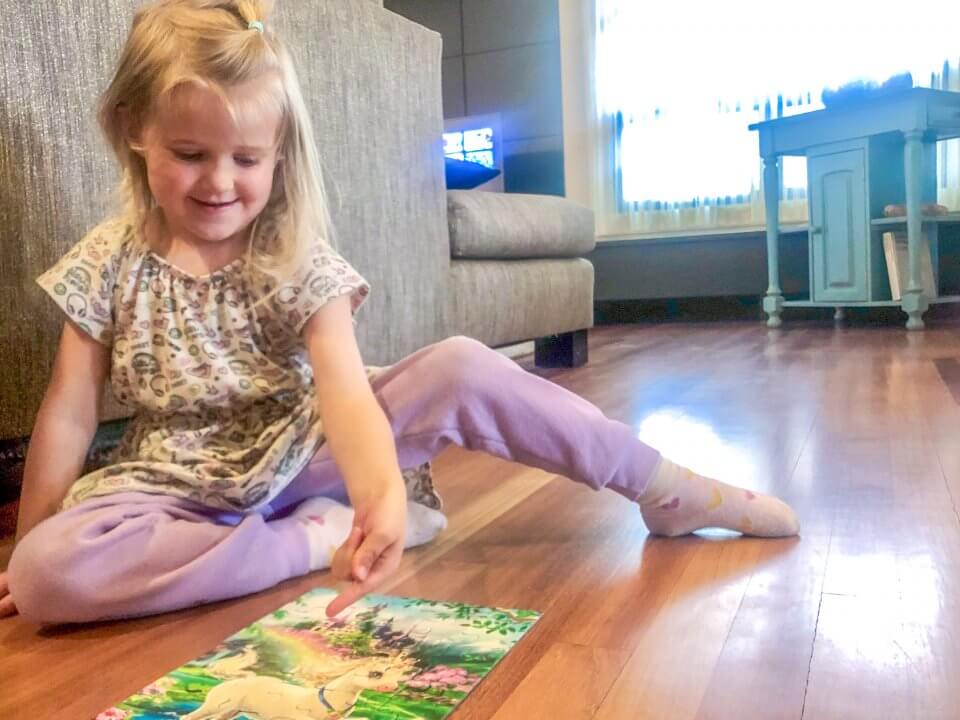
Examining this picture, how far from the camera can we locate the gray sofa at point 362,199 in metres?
0.87

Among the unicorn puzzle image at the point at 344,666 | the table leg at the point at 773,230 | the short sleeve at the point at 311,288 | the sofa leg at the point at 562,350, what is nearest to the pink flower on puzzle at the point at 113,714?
the unicorn puzzle image at the point at 344,666

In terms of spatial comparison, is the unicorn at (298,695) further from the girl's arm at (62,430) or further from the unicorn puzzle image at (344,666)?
the girl's arm at (62,430)

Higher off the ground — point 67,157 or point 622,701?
point 67,157

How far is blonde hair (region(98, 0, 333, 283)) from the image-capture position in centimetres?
71

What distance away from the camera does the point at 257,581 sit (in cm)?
73

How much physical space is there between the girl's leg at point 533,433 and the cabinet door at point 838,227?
84.9 inches

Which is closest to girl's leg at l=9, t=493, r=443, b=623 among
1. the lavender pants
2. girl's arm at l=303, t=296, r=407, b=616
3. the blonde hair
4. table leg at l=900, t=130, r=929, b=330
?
the lavender pants

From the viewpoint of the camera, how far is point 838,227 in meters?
2.78

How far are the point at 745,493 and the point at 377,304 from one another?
69cm

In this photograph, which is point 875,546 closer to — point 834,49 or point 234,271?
point 234,271

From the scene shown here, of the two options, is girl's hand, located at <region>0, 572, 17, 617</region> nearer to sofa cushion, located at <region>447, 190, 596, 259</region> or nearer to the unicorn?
the unicorn

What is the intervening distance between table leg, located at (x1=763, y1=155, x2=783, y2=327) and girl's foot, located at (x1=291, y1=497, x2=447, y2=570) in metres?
2.39

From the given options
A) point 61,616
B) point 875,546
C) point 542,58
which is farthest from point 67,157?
point 542,58

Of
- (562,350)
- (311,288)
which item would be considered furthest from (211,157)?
(562,350)
